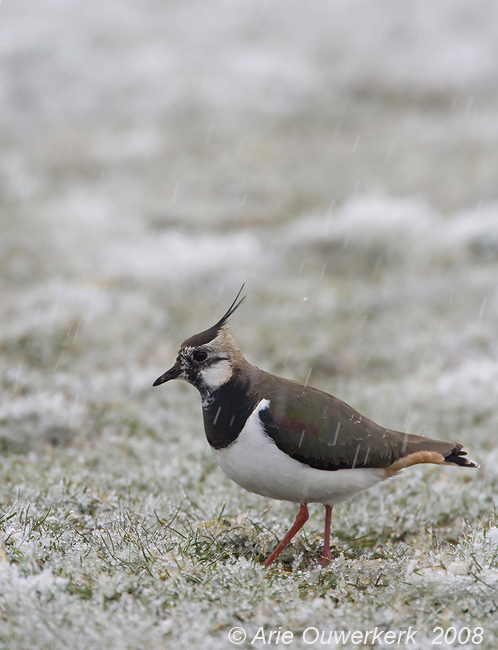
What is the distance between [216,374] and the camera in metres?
4.84

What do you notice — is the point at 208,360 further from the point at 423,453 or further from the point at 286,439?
the point at 423,453

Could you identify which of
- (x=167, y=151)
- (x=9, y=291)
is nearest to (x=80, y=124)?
(x=167, y=151)

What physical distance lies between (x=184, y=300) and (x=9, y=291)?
9.38 ft

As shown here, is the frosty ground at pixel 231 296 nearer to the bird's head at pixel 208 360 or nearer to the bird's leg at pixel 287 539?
the bird's leg at pixel 287 539

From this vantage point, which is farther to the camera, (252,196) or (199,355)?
(252,196)

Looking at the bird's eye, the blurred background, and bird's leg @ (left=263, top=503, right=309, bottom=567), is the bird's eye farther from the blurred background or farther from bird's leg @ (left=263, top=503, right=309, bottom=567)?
the blurred background

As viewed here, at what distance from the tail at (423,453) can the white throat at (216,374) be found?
4.30 feet

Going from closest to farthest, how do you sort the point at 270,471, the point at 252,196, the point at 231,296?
1. the point at 270,471
2. the point at 231,296
3. the point at 252,196

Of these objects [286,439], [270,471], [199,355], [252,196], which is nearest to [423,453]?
[286,439]

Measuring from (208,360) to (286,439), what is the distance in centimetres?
83

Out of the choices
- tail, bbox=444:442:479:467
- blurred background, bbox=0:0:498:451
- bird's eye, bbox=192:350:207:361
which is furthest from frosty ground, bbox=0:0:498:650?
bird's eye, bbox=192:350:207:361

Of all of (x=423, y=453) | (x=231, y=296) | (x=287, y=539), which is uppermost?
(x=423, y=453)

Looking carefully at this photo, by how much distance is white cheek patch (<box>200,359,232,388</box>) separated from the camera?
4809mm

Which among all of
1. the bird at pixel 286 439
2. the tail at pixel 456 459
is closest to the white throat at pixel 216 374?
the bird at pixel 286 439
